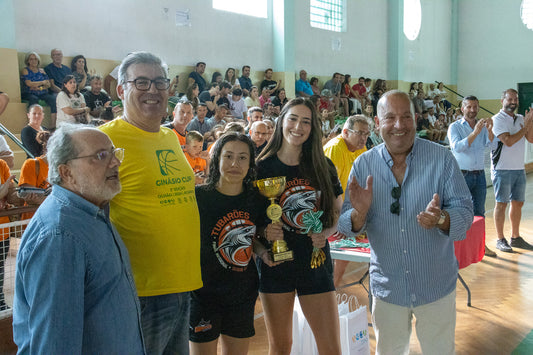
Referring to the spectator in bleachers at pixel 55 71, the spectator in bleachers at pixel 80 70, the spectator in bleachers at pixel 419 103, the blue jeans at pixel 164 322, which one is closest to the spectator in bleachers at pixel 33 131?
the spectator in bleachers at pixel 55 71

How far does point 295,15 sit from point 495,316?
1205cm

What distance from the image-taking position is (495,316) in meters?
4.30

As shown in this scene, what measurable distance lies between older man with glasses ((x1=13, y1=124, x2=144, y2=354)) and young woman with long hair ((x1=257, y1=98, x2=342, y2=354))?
1087 mm

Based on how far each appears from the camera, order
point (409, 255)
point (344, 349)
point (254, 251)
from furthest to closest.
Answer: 1. point (344, 349)
2. point (254, 251)
3. point (409, 255)

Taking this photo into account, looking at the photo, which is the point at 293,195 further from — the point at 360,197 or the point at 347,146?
the point at 347,146

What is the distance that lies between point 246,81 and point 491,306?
9.10 metres

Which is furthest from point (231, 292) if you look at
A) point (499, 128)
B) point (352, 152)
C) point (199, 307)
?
point (499, 128)

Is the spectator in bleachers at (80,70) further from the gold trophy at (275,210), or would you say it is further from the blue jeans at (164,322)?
the blue jeans at (164,322)

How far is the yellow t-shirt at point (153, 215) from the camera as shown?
6.55 feet

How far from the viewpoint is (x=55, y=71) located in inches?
341

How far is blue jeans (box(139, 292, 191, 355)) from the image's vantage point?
202cm

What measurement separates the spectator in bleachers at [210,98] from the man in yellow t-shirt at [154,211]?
8.53 m

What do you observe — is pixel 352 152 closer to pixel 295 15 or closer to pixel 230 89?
pixel 230 89

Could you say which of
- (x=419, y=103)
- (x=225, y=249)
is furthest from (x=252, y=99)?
(x=225, y=249)
